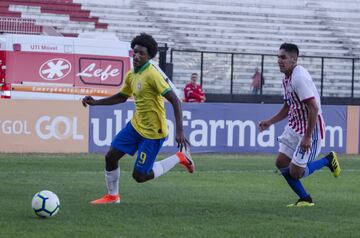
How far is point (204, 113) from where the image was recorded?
2334 centimetres

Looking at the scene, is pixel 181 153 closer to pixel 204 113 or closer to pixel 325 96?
pixel 204 113

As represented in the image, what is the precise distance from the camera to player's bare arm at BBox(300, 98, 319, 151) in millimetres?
11047

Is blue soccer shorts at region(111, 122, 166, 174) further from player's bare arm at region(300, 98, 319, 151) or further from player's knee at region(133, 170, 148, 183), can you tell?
player's bare arm at region(300, 98, 319, 151)

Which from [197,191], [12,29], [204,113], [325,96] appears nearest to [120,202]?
[197,191]

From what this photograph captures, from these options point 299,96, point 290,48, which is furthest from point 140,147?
point 290,48

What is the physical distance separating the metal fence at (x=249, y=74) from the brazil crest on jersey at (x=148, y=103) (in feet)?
62.5

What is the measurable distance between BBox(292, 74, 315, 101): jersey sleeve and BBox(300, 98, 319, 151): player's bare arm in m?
0.06

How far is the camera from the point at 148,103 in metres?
11.4

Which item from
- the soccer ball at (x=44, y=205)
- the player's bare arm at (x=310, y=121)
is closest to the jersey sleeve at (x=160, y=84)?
the player's bare arm at (x=310, y=121)

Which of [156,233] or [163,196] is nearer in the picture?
[156,233]

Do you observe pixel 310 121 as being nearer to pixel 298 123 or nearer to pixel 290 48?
pixel 298 123

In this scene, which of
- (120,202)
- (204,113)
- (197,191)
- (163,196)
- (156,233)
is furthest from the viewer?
(204,113)

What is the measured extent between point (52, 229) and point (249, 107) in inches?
588

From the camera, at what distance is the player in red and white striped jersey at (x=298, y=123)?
1113 centimetres
